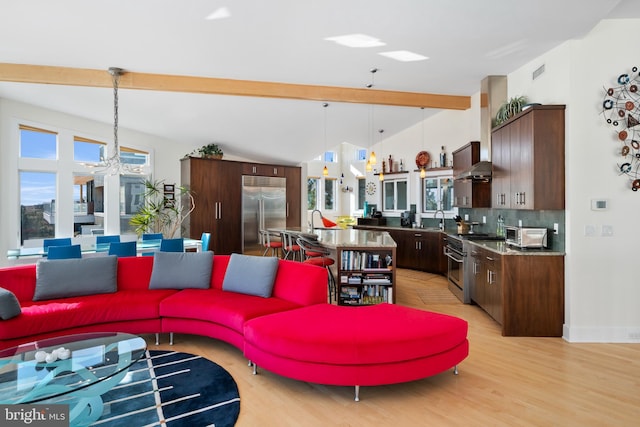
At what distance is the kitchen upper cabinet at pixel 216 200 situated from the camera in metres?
8.33

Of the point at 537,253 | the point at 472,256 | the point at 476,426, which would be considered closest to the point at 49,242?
the point at 476,426

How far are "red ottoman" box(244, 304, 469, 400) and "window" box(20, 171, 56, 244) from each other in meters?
5.67

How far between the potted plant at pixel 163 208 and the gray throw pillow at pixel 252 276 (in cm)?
422

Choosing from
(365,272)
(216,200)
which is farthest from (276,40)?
(216,200)

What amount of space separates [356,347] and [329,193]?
1042 cm

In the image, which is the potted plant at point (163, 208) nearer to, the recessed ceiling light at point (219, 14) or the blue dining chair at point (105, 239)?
the blue dining chair at point (105, 239)

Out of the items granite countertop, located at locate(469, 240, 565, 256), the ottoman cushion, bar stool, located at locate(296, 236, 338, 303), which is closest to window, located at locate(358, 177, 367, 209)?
bar stool, located at locate(296, 236, 338, 303)

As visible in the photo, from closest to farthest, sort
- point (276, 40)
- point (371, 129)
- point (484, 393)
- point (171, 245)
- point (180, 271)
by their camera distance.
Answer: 1. point (484, 393)
2. point (276, 40)
3. point (180, 271)
4. point (171, 245)
5. point (371, 129)

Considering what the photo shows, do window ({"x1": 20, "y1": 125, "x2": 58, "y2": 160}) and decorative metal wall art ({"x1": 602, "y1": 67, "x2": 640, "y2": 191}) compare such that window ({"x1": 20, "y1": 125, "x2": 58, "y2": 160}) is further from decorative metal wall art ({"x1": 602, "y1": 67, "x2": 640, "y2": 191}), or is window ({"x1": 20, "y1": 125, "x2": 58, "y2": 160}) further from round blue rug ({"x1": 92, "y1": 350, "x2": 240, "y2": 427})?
decorative metal wall art ({"x1": 602, "y1": 67, "x2": 640, "y2": 191})

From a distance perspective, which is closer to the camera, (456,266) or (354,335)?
(354,335)

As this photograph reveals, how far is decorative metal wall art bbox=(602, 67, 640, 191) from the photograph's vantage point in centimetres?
370

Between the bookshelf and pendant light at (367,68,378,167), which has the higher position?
pendant light at (367,68,378,167)

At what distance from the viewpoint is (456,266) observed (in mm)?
5699

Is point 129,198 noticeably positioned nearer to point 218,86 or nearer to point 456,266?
point 218,86
